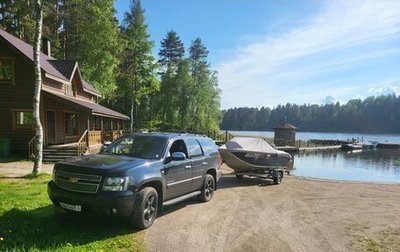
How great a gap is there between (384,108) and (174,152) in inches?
7403

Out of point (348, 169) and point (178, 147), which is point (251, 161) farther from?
point (348, 169)

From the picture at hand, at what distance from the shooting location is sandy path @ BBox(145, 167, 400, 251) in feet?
23.4

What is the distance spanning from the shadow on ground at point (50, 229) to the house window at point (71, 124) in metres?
22.4

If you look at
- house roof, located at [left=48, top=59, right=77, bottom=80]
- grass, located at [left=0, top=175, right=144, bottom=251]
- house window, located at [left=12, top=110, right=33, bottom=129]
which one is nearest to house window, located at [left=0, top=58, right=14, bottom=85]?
house window, located at [left=12, top=110, right=33, bottom=129]

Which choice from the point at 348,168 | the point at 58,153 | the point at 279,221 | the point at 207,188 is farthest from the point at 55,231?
the point at 348,168

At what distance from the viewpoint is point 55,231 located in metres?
7.00

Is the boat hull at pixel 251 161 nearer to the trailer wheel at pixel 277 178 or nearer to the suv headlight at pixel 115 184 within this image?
the trailer wheel at pixel 277 178

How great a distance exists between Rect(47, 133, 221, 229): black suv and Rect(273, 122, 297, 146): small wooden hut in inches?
2083

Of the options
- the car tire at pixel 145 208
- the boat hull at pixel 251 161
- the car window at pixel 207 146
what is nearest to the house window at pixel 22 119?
the boat hull at pixel 251 161

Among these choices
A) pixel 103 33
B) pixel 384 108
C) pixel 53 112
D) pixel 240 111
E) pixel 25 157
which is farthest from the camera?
pixel 240 111

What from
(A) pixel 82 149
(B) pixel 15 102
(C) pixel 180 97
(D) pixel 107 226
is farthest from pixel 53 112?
(C) pixel 180 97

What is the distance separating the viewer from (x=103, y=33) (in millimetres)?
37312

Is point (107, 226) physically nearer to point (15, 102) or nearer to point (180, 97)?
point (15, 102)

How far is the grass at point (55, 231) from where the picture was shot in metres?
6.29
